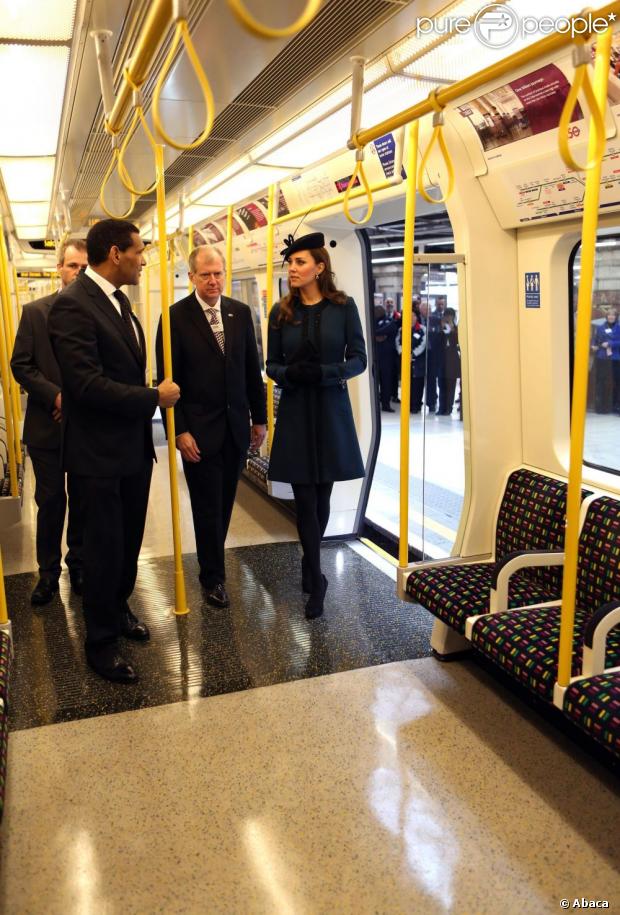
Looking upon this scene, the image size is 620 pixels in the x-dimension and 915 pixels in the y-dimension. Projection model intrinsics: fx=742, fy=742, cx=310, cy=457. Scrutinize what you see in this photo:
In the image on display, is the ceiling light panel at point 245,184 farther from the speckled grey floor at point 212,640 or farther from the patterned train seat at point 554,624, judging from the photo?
the patterned train seat at point 554,624

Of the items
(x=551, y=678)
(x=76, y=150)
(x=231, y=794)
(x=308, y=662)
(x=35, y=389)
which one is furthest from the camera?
(x=76, y=150)

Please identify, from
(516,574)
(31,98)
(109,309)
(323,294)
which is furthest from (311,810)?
(31,98)

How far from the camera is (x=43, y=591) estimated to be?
439 centimetres

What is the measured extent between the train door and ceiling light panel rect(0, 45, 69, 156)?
6.94 ft

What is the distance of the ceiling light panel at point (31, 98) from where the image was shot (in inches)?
143

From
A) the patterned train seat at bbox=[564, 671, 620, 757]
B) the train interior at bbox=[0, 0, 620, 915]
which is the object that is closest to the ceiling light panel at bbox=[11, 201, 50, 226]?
the train interior at bbox=[0, 0, 620, 915]

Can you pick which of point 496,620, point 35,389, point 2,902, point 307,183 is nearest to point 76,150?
point 307,183

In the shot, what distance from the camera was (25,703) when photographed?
3.29m

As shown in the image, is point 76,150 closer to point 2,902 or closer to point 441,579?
point 441,579

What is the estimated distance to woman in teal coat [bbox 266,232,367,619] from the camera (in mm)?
4160

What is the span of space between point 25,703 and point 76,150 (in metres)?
4.09

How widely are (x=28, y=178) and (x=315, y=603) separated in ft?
16.6

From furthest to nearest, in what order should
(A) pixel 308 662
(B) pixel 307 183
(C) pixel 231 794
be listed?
(B) pixel 307 183
(A) pixel 308 662
(C) pixel 231 794

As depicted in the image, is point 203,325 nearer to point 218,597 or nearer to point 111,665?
point 218,597
